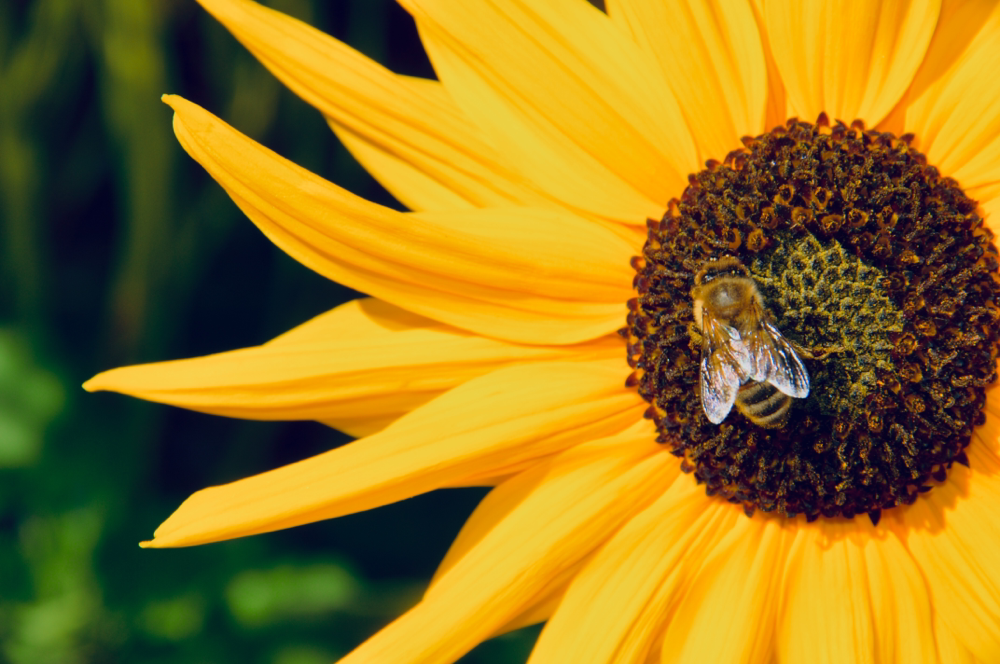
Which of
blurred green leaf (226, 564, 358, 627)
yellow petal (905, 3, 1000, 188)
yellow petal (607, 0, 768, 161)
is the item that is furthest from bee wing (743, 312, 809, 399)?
blurred green leaf (226, 564, 358, 627)

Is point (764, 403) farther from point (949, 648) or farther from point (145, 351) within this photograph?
point (145, 351)

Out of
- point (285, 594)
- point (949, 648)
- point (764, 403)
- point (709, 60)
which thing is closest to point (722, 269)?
point (764, 403)

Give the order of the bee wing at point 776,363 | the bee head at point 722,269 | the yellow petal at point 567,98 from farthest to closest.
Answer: the yellow petal at point 567,98
the bee head at point 722,269
the bee wing at point 776,363

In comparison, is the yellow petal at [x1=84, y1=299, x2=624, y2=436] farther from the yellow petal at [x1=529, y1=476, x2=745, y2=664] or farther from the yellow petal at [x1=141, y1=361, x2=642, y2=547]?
the yellow petal at [x1=529, y1=476, x2=745, y2=664]

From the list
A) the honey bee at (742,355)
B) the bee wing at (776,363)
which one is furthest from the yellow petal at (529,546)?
the bee wing at (776,363)

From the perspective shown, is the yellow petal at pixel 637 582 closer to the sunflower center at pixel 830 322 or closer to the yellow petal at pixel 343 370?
the sunflower center at pixel 830 322

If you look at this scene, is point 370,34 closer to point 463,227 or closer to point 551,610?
point 463,227
